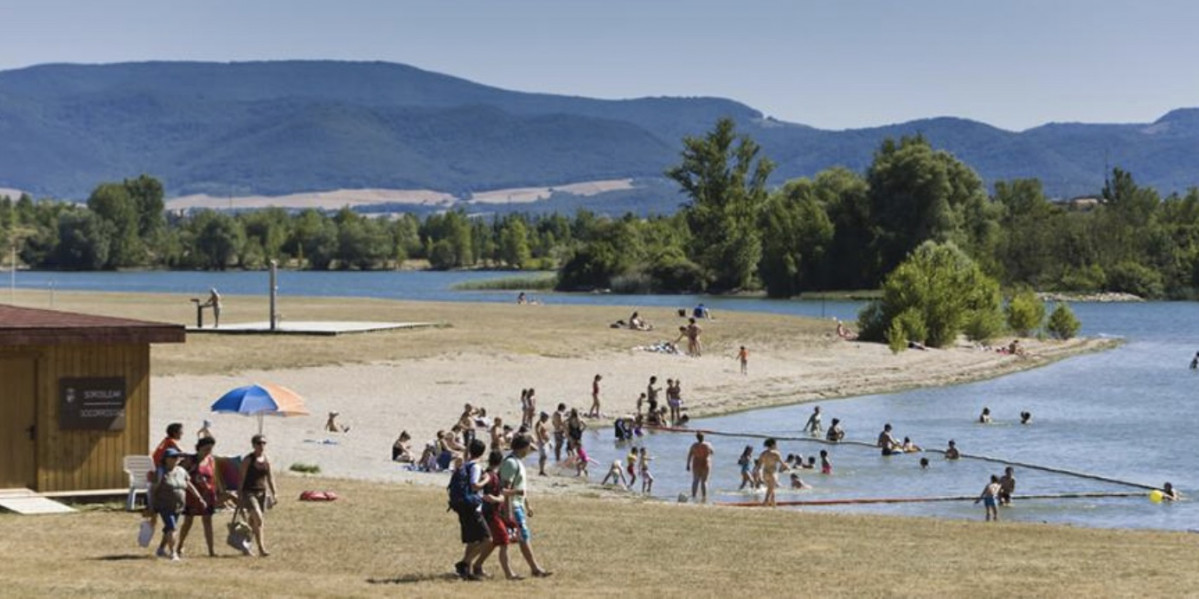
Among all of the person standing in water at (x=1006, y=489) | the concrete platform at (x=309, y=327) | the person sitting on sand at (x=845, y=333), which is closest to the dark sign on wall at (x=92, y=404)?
the person standing in water at (x=1006, y=489)

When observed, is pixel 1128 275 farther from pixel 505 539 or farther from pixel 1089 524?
pixel 505 539

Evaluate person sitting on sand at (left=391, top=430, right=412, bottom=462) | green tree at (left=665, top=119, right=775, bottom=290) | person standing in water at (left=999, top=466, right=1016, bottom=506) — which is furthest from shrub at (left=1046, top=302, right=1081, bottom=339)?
person sitting on sand at (left=391, top=430, right=412, bottom=462)

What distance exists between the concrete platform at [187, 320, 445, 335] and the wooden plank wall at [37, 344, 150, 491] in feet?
109

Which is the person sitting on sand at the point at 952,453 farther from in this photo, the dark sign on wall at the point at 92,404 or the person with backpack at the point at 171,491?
the person with backpack at the point at 171,491

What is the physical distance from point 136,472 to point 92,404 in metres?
1.30

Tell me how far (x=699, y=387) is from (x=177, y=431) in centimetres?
3622

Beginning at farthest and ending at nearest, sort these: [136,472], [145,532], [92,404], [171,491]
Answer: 1. [92,404]
2. [136,472]
3. [145,532]
4. [171,491]

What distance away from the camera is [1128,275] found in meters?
151

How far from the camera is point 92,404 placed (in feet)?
75.1

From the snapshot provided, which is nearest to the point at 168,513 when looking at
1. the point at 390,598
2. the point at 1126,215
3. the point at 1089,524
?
the point at 390,598

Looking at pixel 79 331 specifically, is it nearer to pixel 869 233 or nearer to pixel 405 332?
pixel 405 332

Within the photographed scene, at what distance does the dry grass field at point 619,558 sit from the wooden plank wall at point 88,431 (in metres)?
0.93

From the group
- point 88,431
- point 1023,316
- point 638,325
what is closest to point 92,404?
point 88,431

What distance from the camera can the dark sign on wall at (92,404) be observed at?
74.6ft
